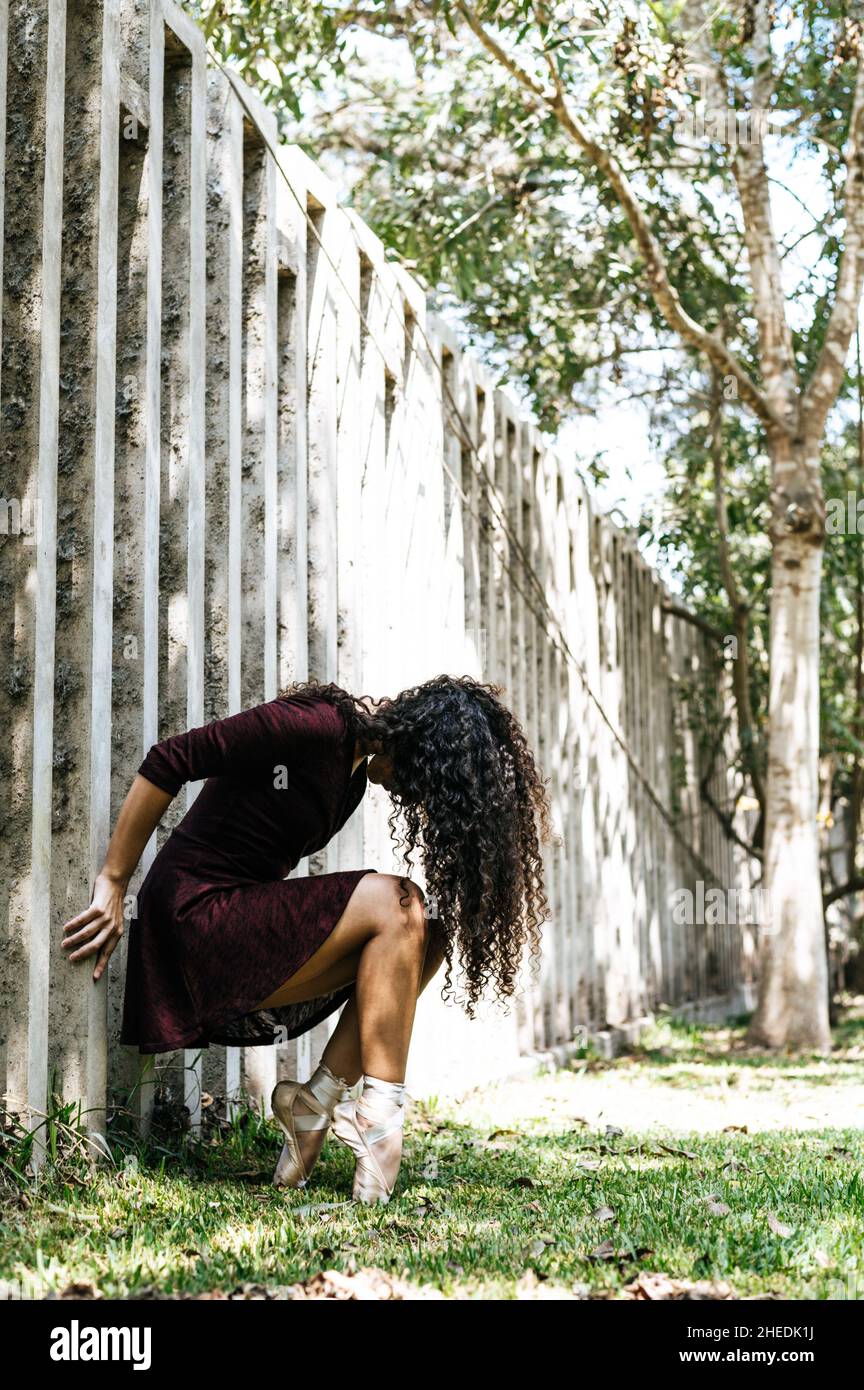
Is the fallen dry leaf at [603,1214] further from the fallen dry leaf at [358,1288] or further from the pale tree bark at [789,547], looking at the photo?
the pale tree bark at [789,547]

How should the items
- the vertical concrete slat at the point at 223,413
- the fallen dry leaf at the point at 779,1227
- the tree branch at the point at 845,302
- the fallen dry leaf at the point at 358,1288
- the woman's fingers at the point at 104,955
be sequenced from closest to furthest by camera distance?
the fallen dry leaf at the point at 358,1288, the fallen dry leaf at the point at 779,1227, the woman's fingers at the point at 104,955, the vertical concrete slat at the point at 223,413, the tree branch at the point at 845,302

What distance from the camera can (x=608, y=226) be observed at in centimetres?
892

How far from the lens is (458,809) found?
3.39 m

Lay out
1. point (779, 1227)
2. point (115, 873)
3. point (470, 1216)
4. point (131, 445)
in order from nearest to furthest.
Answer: point (779, 1227), point (470, 1216), point (115, 873), point (131, 445)

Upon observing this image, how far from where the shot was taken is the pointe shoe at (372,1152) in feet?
10.7

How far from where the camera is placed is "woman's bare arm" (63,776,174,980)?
3184mm

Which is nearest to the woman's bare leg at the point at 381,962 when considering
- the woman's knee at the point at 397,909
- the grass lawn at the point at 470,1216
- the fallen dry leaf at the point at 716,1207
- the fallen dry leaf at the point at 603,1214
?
the woman's knee at the point at 397,909

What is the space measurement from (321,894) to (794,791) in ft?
16.6

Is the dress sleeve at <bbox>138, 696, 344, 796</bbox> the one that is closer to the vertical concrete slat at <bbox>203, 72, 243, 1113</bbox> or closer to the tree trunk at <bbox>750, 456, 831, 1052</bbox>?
the vertical concrete slat at <bbox>203, 72, 243, 1113</bbox>

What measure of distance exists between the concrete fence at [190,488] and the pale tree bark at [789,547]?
1.30 metres

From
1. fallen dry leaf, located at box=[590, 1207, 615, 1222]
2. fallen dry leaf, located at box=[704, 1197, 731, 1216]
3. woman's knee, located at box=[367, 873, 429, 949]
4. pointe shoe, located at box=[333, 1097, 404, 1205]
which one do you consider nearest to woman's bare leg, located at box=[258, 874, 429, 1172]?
woman's knee, located at box=[367, 873, 429, 949]

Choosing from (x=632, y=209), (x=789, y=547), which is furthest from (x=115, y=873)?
(x=789, y=547)

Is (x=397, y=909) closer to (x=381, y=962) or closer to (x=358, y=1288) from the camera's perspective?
(x=381, y=962)
